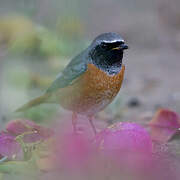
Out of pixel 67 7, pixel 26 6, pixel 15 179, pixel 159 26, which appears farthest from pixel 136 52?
pixel 15 179

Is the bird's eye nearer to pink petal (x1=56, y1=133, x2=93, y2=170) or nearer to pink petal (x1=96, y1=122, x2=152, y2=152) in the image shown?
pink petal (x1=96, y1=122, x2=152, y2=152)

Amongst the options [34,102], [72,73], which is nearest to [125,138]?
[72,73]

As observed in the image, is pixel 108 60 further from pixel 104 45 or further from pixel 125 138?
pixel 125 138

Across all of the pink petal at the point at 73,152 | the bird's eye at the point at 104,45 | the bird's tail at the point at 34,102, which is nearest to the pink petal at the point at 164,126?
the bird's eye at the point at 104,45

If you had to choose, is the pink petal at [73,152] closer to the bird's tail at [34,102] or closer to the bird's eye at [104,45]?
the bird's eye at [104,45]

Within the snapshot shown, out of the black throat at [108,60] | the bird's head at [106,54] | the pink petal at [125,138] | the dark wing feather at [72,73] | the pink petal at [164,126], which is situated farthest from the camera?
the dark wing feather at [72,73]
